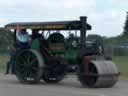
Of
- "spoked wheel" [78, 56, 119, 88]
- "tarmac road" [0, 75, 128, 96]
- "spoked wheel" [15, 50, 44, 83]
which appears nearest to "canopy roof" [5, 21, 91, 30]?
Answer: "spoked wheel" [15, 50, 44, 83]

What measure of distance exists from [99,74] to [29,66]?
3.04m

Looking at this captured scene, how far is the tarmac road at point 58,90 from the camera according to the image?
1689cm

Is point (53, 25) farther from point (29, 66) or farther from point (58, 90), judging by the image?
point (58, 90)

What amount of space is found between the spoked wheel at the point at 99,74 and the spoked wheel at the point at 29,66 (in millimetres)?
1566

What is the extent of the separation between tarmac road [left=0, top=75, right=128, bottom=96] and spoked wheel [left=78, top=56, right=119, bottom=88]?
30cm

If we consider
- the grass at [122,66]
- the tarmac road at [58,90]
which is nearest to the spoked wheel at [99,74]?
the tarmac road at [58,90]

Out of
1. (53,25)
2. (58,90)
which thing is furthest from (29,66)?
(58,90)

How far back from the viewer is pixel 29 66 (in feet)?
67.5

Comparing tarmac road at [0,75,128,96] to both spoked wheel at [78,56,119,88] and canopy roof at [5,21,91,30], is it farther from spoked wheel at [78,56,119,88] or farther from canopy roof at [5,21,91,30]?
canopy roof at [5,21,91,30]

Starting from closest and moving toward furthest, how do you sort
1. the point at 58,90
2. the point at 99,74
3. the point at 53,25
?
the point at 58,90, the point at 99,74, the point at 53,25

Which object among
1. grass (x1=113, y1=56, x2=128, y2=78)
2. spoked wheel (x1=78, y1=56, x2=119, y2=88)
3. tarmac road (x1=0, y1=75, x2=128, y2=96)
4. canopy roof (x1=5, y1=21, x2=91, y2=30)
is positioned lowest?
grass (x1=113, y1=56, x2=128, y2=78)

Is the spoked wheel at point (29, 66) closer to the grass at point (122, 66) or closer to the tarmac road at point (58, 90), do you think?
the tarmac road at point (58, 90)

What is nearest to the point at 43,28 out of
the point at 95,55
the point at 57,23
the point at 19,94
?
the point at 57,23

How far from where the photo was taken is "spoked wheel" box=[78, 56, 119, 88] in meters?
18.7
